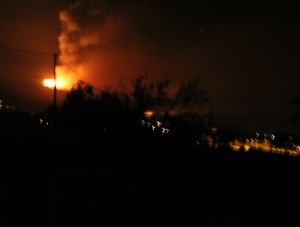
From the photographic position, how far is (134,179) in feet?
51.7

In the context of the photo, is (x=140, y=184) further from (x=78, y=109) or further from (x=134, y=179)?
(x=78, y=109)

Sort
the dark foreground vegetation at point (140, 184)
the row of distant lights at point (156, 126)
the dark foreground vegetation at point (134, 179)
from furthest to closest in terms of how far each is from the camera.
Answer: the row of distant lights at point (156, 126)
the dark foreground vegetation at point (134, 179)
the dark foreground vegetation at point (140, 184)

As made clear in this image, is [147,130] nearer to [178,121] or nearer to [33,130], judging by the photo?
[178,121]

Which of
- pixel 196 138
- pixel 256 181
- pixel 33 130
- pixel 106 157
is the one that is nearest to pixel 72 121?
pixel 106 157

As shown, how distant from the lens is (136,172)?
17.6 m

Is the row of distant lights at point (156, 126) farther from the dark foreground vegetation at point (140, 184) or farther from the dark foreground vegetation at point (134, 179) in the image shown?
the dark foreground vegetation at point (140, 184)

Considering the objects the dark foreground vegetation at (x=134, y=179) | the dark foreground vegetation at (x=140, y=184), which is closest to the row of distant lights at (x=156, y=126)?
the dark foreground vegetation at (x=134, y=179)

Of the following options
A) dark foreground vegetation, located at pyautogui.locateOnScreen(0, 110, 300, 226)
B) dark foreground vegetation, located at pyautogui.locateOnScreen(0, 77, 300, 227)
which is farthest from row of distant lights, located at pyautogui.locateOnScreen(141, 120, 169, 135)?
dark foreground vegetation, located at pyautogui.locateOnScreen(0, 110, 300, 226)

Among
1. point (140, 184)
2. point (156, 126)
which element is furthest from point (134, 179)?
point (156, 126)

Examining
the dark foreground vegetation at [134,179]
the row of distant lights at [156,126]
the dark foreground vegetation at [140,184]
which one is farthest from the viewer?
the row of distant lights at [156,126]

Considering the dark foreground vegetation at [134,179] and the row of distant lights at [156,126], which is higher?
the row of distant lights at [156,126]

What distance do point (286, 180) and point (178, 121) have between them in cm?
587

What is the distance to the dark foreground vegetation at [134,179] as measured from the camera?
1194cm

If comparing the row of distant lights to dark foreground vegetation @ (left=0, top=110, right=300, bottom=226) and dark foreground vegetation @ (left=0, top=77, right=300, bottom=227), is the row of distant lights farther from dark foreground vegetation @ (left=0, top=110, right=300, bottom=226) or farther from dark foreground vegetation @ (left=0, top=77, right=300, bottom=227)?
dark foreground vegetation @ (left=0, top=110, right=300, bottom=226)
